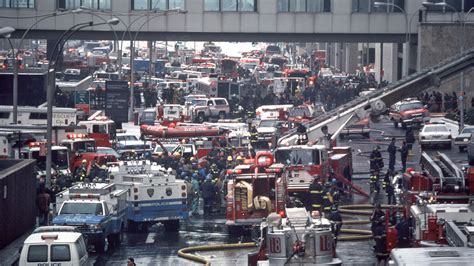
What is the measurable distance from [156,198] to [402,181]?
7.17 m

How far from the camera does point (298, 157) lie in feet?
160

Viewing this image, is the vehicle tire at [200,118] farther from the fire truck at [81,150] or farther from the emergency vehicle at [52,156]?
the emergency vehicle at [52,156]

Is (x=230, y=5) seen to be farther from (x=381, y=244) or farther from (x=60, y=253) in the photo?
(x=60, y=253)

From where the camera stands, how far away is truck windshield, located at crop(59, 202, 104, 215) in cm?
3962

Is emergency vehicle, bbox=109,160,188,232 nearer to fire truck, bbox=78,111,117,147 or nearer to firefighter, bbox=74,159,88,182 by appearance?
firefighter, bbox=74,159,88,182

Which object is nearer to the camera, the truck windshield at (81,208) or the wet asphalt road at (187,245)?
the wet asphalt road at (187,245)

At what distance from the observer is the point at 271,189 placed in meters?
42.6

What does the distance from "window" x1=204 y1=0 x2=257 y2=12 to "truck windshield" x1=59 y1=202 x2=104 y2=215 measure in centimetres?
5093

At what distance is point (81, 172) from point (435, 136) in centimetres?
1885

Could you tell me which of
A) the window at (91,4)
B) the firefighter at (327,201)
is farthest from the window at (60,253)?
the window at (91,4)

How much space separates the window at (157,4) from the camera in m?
91.1

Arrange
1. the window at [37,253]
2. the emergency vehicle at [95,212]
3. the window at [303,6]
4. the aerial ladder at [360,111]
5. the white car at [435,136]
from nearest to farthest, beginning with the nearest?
1. the window at [37,253]
2. the emergency vehicle at [95,212]
3. the aerial ladder at [360,111]
4. the white car at [435,136]
5. the window at [303,6]

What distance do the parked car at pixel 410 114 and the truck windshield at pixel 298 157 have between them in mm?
29966

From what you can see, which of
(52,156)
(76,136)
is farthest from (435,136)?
(52,156)
